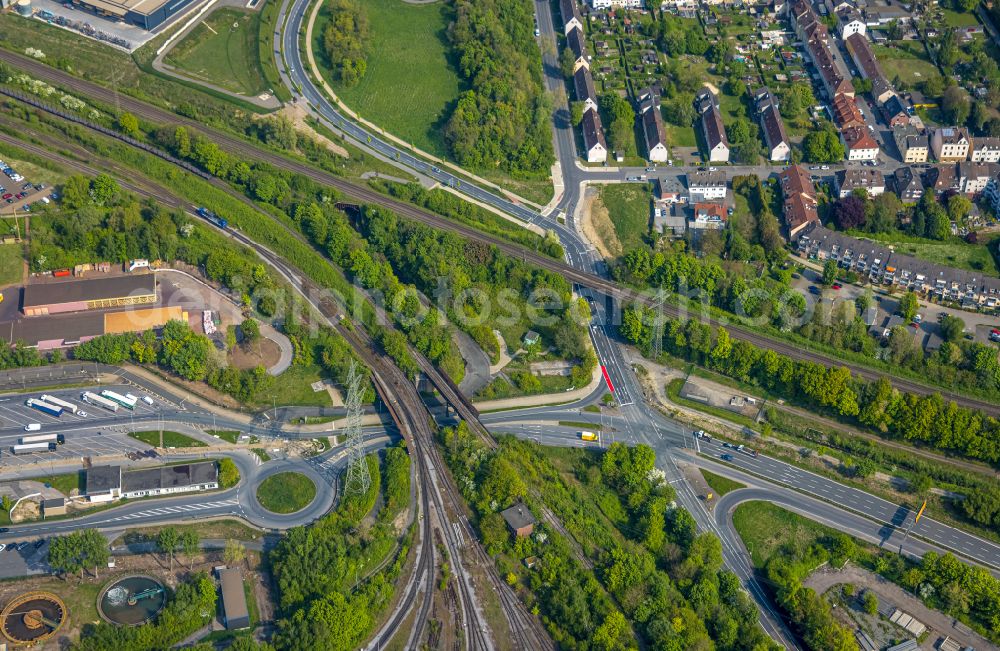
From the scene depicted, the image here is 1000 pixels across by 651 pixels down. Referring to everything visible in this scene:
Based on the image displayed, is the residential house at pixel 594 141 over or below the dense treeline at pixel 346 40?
below

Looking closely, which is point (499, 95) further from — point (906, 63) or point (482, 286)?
point (906, 63)

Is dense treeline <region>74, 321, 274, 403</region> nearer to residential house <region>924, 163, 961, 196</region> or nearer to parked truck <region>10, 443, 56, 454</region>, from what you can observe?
parked truck <region>10, 443, 56, 454</region>

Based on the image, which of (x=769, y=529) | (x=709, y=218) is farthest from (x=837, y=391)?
(x=709, y=218)

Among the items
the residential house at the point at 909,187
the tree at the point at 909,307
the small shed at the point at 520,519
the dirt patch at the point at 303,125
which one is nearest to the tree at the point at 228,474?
the small shed at the point at 520,519

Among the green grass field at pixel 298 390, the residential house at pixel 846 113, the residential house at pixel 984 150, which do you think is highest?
the residential house at pixel 846 113

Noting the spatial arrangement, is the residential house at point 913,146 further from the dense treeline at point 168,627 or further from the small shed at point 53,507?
the small shed at point 53,507
